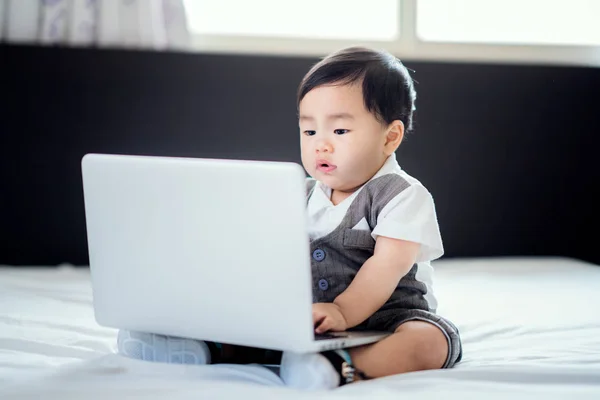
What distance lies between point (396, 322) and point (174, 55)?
149 centimetres

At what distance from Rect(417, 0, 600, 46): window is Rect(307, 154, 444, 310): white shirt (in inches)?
67.2

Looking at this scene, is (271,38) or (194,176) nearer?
(194,176)

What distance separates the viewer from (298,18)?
9.25 feet

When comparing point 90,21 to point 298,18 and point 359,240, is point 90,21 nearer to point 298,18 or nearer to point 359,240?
point 298,18

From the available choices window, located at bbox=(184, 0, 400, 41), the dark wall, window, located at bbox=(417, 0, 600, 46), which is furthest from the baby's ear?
window, located at bbox=(417, 0, 600, 46)

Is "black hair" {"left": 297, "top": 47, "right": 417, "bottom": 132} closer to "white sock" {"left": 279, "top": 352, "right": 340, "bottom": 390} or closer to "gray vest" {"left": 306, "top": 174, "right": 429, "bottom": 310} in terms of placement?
"gray vest" {"left": 306, "top": 174, "right": 429, "bottom": 310}

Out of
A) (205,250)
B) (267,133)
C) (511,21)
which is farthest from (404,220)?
(511,21)

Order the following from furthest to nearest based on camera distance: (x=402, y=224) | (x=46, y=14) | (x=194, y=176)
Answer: (x=46, y=14)
(x=402, y=224)
(x=194, y=176)

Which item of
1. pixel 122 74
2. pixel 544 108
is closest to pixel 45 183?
pixel 122 74

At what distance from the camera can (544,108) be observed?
2.69 meters

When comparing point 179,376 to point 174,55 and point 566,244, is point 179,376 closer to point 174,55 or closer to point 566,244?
point 174,55

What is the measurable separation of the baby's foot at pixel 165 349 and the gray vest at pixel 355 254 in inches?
9.2

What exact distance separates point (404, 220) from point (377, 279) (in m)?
0.10

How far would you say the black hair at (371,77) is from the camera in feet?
4.26
